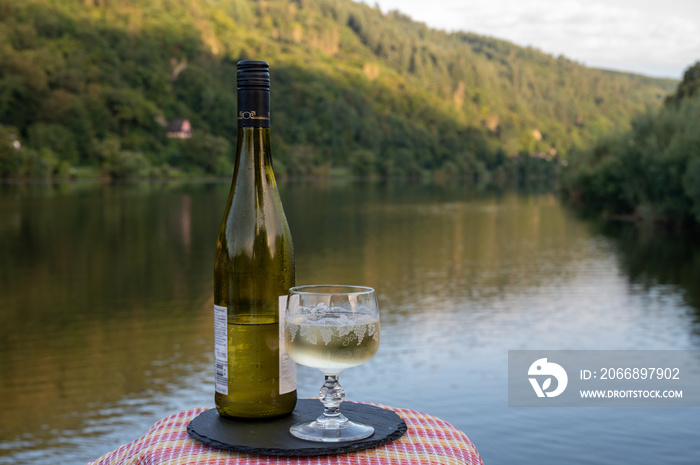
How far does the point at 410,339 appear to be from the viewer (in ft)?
45.9

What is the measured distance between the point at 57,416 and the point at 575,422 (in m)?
5.95

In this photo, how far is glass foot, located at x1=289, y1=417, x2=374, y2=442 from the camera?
1.75 metres

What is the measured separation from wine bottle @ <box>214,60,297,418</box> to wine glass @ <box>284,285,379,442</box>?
16 cm

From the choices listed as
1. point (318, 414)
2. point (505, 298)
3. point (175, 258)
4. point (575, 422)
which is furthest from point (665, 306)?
point (318, 414)

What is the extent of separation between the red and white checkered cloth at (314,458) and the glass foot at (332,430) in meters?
0.05

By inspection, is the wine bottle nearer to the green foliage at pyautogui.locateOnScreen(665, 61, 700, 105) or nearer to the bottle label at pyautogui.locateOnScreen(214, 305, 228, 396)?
the bottle label at pyautogui.locateOnScreen(214, 305, 228, 396)

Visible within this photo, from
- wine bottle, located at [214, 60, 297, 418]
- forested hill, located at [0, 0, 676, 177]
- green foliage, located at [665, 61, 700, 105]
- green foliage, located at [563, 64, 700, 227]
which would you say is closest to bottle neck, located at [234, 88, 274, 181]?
wine bottle, located at [214, 60, 297, 418]

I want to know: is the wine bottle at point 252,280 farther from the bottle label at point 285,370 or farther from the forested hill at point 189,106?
the forested hill at point 189,106

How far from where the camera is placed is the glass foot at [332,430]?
1752 mm

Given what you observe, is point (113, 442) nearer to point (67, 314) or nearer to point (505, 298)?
point (67, 314)

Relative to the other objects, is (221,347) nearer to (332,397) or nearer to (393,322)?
(332,397)

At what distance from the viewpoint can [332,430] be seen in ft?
5.85

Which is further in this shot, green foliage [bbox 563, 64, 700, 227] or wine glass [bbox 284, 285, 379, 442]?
green foliage [bbox 563, 64, 700, 227]

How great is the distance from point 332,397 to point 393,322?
13865 mm
